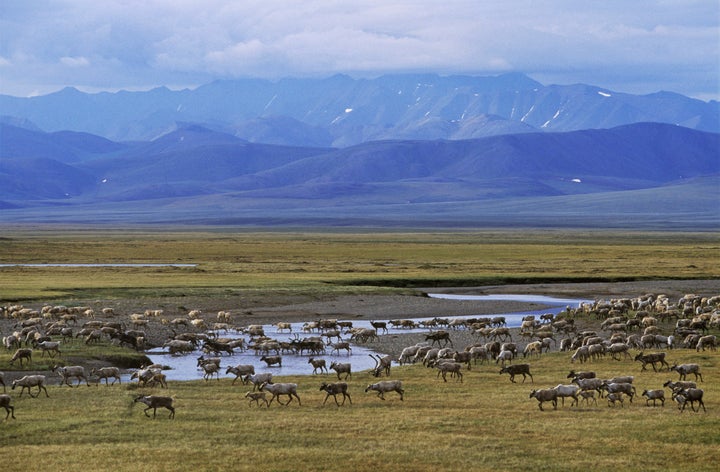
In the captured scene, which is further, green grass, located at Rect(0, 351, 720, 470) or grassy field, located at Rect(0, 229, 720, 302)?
→ grassy field, located at Rect(0, 229, 720, 302)

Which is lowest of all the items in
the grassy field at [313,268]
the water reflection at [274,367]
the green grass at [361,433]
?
the green grass at [361,433]

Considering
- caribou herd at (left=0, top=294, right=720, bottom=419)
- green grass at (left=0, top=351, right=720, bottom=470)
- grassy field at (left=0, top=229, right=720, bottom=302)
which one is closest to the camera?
green grass at (left=0, top=351, right=720, bottom=470)

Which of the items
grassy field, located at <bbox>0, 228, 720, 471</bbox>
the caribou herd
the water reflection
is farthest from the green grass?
the water reflection

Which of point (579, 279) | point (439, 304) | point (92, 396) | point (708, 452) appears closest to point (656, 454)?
point (708, 452)

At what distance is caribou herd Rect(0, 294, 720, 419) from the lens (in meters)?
22.8

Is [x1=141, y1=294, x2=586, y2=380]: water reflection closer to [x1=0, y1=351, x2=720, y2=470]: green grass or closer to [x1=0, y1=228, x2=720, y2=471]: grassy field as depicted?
[x1=0, y1=228, x2=720, y2=471]: grassy field

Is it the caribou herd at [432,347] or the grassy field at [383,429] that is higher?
the caribou herd at [432,347]

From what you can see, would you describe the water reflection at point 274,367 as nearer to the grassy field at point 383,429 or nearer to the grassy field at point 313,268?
the grassy field at point 383,429

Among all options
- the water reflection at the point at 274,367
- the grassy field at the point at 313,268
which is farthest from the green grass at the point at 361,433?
the grassy field at the point at 313,268

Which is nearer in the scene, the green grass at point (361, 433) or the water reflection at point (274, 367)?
the green grass at point (361, 433)

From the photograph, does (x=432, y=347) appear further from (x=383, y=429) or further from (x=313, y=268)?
(x=313, y=268)

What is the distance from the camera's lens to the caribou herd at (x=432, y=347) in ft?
74.8

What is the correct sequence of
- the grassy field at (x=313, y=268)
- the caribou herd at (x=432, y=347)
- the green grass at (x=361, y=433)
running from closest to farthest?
the green grass at (x=361, y=433) → the caribou herd at (x=432, y=347) → the grassy field at (x=313, y=268)

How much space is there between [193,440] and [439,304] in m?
32.3
